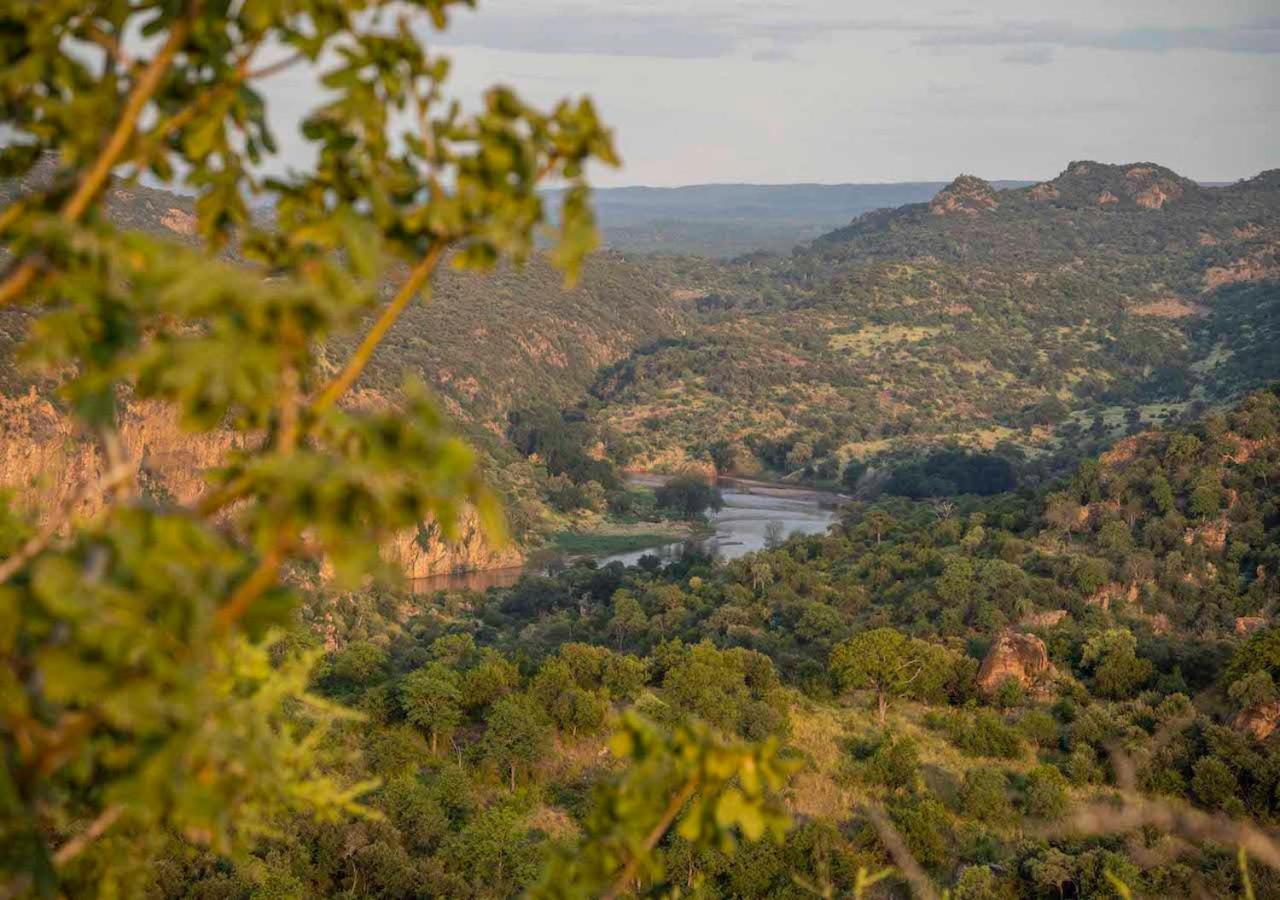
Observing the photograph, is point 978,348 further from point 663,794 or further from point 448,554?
point 663,794

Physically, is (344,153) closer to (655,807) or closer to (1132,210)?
(655,807)

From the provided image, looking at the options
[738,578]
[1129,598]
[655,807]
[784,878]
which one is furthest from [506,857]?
[738,578]

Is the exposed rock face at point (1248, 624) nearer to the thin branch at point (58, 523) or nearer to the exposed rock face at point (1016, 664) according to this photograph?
the exposed rock face at point (1016, 664)

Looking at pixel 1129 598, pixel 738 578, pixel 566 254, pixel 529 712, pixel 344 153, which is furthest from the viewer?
pixel 738 578

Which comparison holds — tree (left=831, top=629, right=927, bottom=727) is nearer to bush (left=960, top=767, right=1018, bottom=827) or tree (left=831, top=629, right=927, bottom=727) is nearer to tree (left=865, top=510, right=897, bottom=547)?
bush (left=960, top=767, right=1018, bottom=827)

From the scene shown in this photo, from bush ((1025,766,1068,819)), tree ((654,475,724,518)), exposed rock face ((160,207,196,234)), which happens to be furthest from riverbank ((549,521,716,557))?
exposed rock face ((160,207,196,234))

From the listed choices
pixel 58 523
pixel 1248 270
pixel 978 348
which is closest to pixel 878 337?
pixel 978 348
